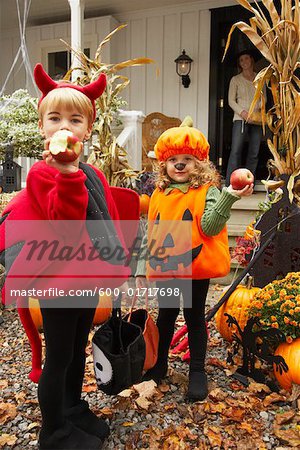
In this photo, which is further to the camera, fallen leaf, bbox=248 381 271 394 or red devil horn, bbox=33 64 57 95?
fallen leaf, bbox=248 381 271 394

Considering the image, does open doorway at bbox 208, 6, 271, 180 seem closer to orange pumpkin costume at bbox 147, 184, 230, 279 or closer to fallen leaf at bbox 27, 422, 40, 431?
orange pumpkin costume at bbox 147, 184, 230, 279

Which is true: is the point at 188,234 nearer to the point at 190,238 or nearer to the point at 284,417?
the point at 190,238

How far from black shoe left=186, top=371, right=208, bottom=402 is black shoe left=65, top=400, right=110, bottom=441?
0.51 metres

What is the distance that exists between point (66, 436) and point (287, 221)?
1.82 m

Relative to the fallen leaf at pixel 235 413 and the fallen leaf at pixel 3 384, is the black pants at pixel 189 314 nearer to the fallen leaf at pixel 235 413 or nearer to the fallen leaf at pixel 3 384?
the fallen leaf at pixel 235 413

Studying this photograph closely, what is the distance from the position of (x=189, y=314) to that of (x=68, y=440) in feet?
2.78

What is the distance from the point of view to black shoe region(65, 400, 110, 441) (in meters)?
1.80

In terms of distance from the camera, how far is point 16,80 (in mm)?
7469

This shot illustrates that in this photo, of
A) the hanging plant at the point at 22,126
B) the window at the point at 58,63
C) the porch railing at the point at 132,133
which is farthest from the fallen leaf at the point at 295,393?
the window at the point at 58,63

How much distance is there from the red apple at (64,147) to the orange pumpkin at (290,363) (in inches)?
64.0

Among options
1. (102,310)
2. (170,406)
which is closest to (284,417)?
(170,406)

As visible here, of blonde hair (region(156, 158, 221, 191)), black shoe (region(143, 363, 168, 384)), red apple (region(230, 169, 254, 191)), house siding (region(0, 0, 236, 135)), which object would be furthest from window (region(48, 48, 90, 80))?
red apple (region(230, 169, 254, 191))

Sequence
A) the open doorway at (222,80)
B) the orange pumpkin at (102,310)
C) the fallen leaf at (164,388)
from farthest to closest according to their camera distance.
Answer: the open doorway at (222,80) < the orange pumpkin at (102,310) < the fallen leaf at (164,388)

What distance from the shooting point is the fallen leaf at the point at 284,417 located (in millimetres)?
1979
